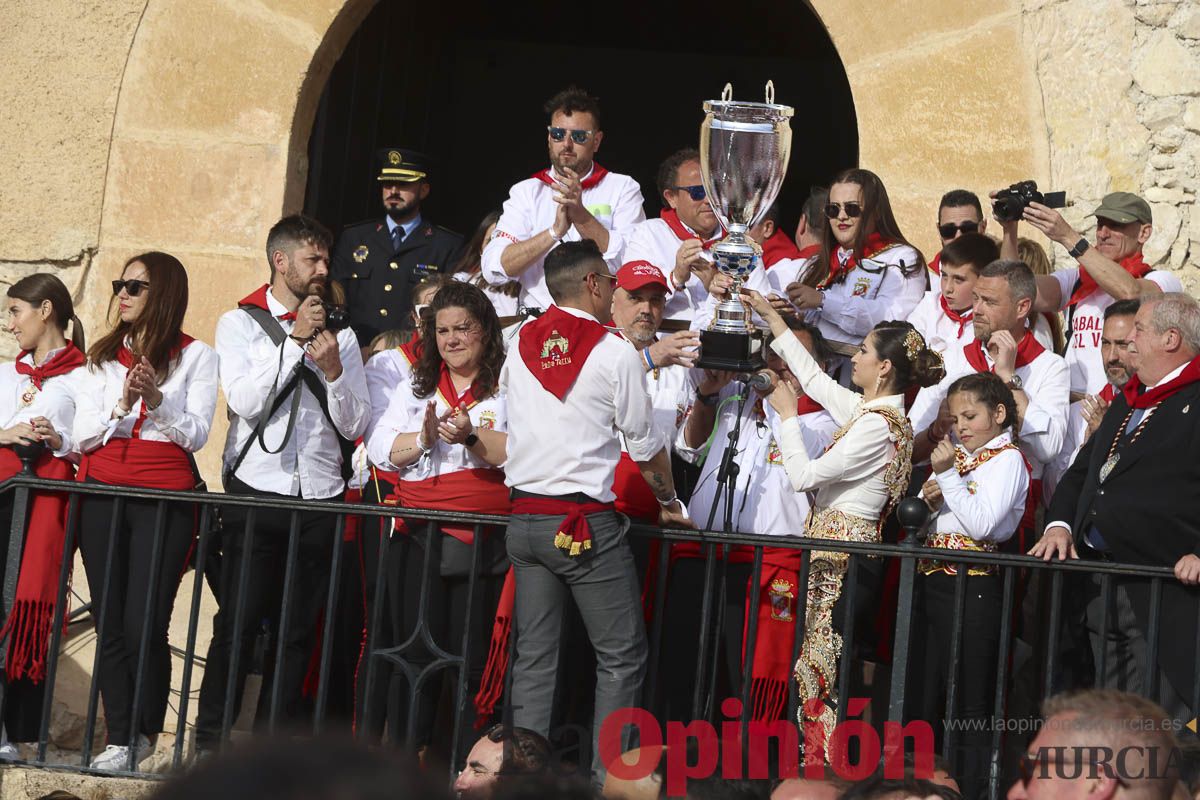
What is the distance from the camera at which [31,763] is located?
4934 millimetres

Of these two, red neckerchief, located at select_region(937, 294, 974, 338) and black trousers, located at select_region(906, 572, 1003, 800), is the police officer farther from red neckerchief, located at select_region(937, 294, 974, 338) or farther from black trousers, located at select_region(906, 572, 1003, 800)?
black trousers, located at select_region(906, 572, 1003, 800)

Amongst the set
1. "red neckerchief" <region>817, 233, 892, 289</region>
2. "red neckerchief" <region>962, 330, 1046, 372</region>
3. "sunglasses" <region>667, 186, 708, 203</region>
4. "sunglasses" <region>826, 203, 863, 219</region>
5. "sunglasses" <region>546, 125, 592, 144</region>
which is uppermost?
"sunglasses" <region>546, 125, 592, 144</region>

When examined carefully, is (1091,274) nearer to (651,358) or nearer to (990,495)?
(990,495)

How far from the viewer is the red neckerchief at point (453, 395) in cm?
505

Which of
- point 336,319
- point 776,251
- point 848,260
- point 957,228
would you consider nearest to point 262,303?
point 336,319

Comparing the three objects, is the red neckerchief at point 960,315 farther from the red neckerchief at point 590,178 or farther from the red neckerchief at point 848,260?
the red neckerchief at point 590,178

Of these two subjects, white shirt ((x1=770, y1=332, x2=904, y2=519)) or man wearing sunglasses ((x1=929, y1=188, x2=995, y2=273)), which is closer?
white shirt ((x1=770, y1=332, x2=904, y2=519))

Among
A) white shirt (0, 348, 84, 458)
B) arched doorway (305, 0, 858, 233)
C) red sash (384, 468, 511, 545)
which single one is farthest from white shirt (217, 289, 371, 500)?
arched doorway (305, 0, 858, 233)

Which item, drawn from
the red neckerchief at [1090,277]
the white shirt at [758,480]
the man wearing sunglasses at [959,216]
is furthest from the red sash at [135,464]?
the red neckerchief at [1090,277]

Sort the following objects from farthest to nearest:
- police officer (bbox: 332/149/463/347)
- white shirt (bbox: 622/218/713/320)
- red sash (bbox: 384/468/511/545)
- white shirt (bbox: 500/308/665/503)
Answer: police officer (bbox: 332/149/463/347) < white shirt (bbox: 622/218/713/320) < red sash (bbox: 384/468/511/545) < white shirt (bbox: 500/308/665/503)

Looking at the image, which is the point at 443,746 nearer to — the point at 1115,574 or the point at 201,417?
the point at 201,417

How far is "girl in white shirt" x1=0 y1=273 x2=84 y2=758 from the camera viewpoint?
5.09 meters

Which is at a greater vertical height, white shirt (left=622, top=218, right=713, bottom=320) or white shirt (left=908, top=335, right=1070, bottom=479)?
white shirt (left=622, top=218, right=713, bottom=320)

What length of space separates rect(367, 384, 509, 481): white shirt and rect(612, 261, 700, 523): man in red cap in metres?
0.47
